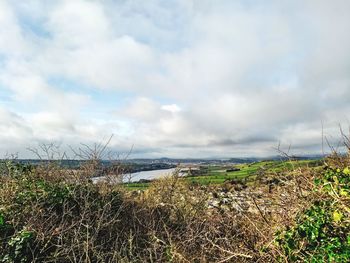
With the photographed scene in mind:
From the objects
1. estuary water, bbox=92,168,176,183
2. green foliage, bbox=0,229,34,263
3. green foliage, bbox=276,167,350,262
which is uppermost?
estuary water, bbox=92,168,176,183

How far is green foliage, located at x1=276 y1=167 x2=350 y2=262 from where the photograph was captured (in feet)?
23.5

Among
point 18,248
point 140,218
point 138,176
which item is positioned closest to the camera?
point 18,248

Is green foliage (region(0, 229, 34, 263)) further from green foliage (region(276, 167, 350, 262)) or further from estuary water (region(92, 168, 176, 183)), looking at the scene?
green foliage (region(276, 167, 350, 262))

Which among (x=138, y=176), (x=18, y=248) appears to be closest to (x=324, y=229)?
(x=18, y=248)

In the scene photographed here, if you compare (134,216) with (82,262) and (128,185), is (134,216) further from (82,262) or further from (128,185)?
(82,262)

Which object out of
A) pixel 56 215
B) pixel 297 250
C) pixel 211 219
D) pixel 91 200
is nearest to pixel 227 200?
pixel 211 219

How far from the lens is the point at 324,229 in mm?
7586

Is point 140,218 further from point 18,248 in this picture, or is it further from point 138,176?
point 18,248

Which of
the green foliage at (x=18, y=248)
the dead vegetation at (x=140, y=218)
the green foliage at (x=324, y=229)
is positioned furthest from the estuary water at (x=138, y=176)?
the green foliage at (x=324, y=229)

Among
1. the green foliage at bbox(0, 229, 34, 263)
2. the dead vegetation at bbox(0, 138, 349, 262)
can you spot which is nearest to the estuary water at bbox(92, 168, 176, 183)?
the dead vegetation at bbox(0, 138, 349, 262)

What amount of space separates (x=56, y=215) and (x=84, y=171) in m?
2.92

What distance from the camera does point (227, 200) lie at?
16.3 metres

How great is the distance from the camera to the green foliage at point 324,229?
23.5 ft

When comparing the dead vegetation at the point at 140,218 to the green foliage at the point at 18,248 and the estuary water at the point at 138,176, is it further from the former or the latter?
the estuary water at the point at 138,176
